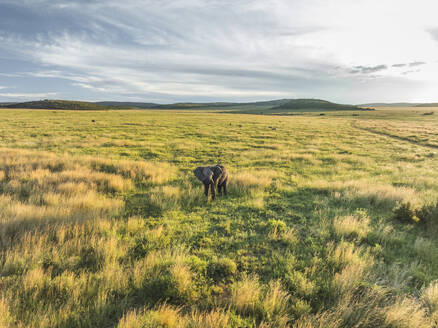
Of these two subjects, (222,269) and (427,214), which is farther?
(427,214)

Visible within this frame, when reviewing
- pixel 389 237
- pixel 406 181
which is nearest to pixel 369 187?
pixel 406 181

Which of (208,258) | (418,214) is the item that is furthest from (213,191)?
(418,214)

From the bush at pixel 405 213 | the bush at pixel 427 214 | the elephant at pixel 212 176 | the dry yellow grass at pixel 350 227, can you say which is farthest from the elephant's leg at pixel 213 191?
the bush at pixel 427 214

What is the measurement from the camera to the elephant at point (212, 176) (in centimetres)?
658

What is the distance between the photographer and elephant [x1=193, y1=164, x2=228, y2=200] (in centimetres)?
658

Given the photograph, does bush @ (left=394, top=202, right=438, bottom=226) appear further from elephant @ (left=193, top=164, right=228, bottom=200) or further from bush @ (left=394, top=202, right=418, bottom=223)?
elephant @ (left=193, top=164, right=228, bottom=200)

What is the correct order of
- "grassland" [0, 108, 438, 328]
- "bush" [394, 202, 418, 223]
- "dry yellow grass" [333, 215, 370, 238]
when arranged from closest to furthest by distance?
"grassland" [0, 108, 438, 328] < "dry yellow grass" [333, 215, 370, 238] < "bush" [394, 202, 418, 223]

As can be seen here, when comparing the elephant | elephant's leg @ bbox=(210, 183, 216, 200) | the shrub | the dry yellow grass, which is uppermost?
the elephant

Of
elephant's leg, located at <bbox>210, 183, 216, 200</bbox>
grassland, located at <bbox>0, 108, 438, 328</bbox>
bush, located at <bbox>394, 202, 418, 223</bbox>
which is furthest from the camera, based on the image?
elephant's leg, located at <bbox>210, 183, 216, 200</bbox>

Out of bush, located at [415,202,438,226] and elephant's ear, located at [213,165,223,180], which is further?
elephant's ear, located at [213,165,223,180]

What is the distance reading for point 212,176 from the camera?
6773 mm

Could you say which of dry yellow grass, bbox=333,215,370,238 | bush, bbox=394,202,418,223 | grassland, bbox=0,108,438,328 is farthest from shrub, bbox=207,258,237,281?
bush, bbox=394,202,418,223

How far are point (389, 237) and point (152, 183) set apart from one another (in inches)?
306

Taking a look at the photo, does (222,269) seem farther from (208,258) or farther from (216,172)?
(216,172)
